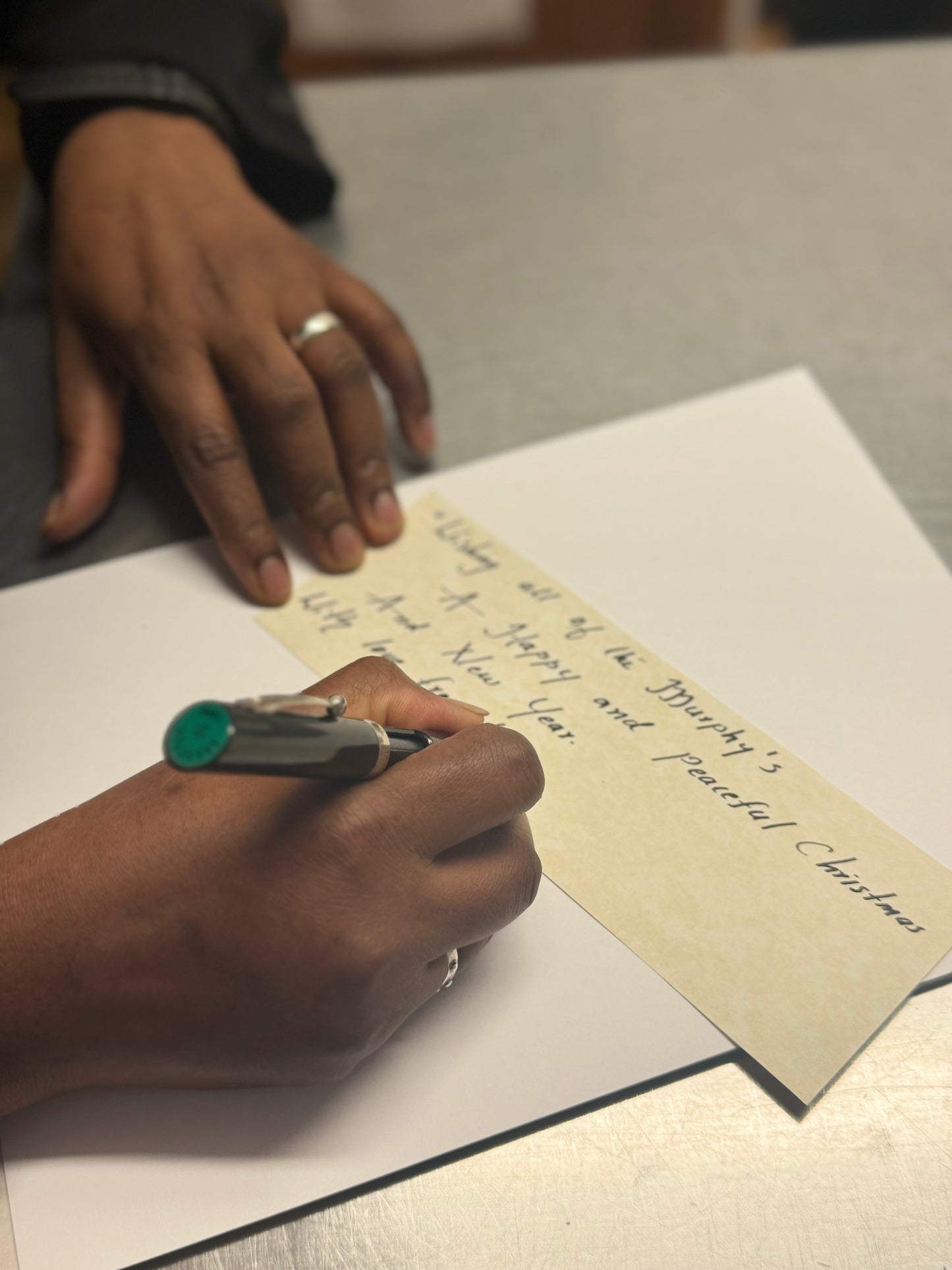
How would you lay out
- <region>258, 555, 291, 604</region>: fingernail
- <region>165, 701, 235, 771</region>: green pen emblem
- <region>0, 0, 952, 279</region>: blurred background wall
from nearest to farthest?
<region>165, 701, 235, 771</region>: green pen emblem → <region>258, 555, 291, 604</region>: fingernail → <region>0, 0, 952, 279</region>: blurred background wall

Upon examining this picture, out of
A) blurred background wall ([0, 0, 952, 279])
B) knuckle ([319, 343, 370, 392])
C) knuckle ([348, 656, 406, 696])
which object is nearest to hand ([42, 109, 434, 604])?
knuckle ([319, 343, 370, 392])

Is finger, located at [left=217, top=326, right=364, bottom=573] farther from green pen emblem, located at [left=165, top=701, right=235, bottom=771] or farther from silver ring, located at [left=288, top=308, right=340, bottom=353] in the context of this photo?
green pen emblem, located at [left=165, top=701, right=235, bottom=771]

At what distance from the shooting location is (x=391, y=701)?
1.43 ft

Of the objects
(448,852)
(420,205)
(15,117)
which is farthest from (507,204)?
(448,852)

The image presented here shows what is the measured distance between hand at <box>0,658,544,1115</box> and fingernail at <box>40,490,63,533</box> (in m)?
0.29

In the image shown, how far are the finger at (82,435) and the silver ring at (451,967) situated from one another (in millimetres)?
390

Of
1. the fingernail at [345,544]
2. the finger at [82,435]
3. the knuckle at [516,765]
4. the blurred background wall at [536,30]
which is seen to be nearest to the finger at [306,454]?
the fingernail at [345,544]

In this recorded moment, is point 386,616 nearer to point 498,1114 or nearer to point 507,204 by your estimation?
point 498,1114

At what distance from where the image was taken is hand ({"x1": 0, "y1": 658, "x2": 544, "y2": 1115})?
0.37m

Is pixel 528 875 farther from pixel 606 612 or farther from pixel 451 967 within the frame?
pixel 606 612

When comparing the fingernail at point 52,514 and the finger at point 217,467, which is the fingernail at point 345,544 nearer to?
the finger at point 217,467

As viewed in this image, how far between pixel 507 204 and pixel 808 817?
659 mm

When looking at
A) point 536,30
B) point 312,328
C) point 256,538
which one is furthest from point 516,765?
point 536,30

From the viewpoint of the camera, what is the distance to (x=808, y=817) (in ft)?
1.55
